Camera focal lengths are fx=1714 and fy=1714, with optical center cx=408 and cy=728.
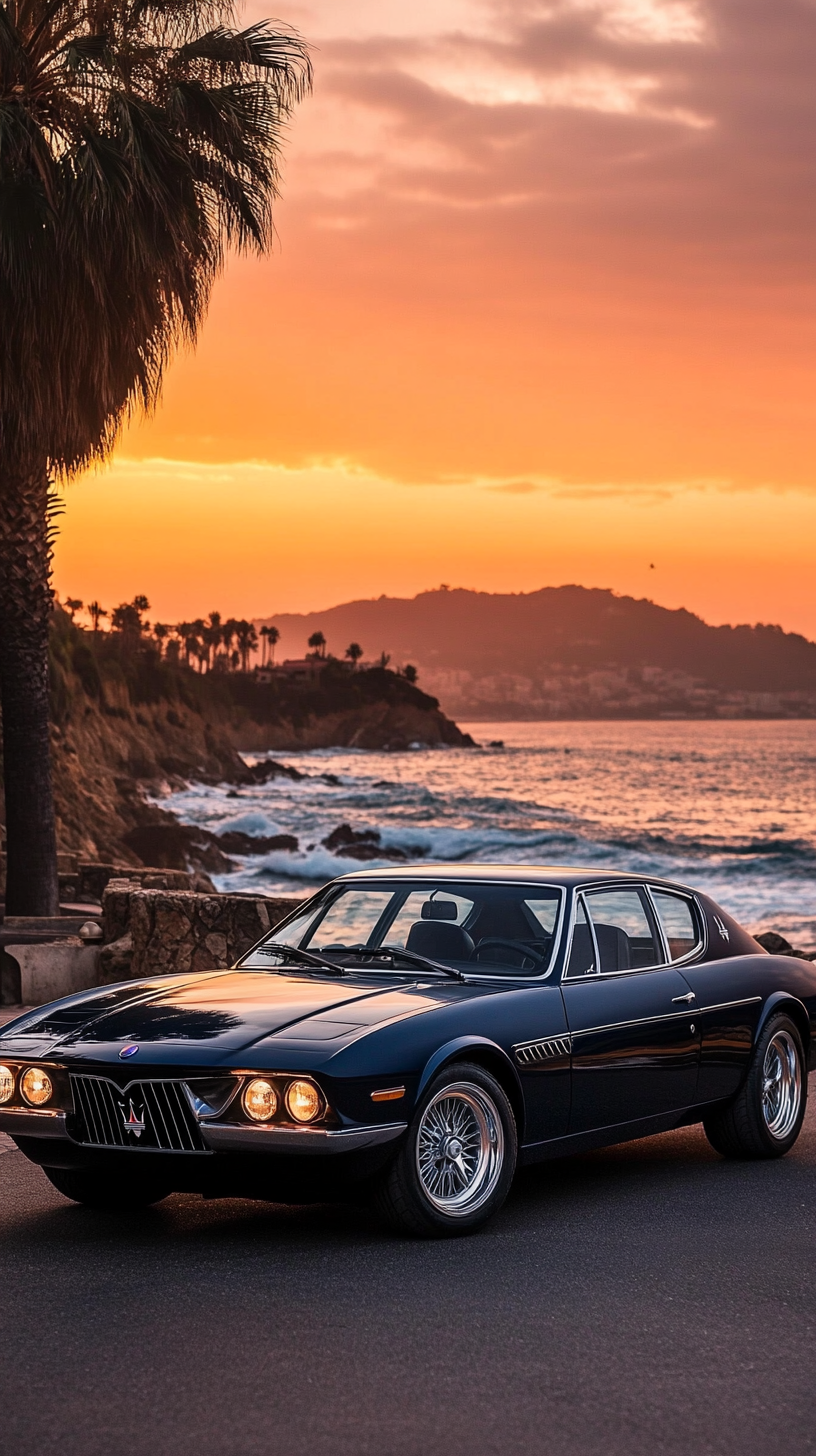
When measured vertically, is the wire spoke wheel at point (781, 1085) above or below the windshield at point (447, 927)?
below

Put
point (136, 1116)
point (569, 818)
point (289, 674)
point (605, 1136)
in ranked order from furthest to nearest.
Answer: point (289, 674) < point (569, 818) < point (605, 1136) < point (136, 1116)

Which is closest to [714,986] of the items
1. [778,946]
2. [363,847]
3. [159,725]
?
[778,946]

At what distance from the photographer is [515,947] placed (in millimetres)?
7371

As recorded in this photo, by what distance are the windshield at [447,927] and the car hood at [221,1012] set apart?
0.38 m

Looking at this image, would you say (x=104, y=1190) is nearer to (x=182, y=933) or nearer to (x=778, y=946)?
(x=182, y=933)

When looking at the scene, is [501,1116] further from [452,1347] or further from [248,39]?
[248,39]

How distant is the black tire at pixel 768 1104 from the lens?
26.7ft

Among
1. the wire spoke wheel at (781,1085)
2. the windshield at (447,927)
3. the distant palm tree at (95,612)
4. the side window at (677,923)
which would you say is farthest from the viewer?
the distant palm tree at (95,612)

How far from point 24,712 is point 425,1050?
11.7 m

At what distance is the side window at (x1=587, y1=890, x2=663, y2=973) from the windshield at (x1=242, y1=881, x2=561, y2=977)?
296mm

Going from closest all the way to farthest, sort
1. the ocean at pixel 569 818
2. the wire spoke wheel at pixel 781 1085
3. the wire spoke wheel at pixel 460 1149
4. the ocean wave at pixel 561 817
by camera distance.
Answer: the wire spoke wheel at pixel 460 1149, the wire spoke wheel at pixel 781 1085, the ocean at pixel 569 818, the ocean wave at pixel 561 817

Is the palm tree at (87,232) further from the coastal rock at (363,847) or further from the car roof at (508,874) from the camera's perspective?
the coastal rock at (363,847)

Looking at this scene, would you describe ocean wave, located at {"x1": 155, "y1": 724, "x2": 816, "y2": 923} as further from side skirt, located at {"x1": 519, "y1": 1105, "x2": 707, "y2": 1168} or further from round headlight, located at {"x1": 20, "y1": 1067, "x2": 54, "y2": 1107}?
round headlight, located at {"x1": 20, "y1": 1067, "x2": 54, "y2": 1107}

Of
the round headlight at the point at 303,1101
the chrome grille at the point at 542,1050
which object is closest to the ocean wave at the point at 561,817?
the chrome grille at the point at 542,1050
